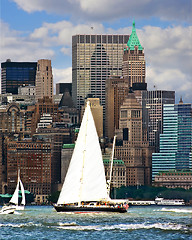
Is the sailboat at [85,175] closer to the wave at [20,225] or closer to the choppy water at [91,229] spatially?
the choppy water at [91,229]

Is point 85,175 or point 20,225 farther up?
point 85,175

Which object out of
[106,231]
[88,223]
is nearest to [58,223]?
[88,223]

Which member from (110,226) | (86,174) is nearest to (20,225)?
(110,226)

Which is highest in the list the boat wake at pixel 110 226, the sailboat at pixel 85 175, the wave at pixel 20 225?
the sailboat at pixel 85 175

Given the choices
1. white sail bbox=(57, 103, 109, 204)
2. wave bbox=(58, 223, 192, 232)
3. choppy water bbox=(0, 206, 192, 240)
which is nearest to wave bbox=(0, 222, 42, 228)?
choppy water bbox=(0, 206, 192, 240)

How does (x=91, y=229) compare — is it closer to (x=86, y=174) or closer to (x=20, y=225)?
(x=20, y=225)

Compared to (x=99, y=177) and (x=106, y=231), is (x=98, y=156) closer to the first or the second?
(x=99, y=177)

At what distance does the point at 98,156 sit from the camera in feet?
484

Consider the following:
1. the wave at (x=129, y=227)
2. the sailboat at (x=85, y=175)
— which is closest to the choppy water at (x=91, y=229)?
the wave at (x=129, y=227)

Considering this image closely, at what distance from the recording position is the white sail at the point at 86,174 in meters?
146

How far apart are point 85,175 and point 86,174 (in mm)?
263

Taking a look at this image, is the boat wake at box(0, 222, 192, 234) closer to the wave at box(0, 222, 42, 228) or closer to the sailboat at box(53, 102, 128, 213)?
the wave at box(0, 222, 42, 228)

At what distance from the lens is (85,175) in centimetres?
14575

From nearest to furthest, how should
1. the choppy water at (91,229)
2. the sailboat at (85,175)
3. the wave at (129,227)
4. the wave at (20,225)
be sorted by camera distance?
1. the choppy water at (91,229)
2. the wave at (129,227)
3. the wave at (20,225)
4. the sailboat at (85,175)
